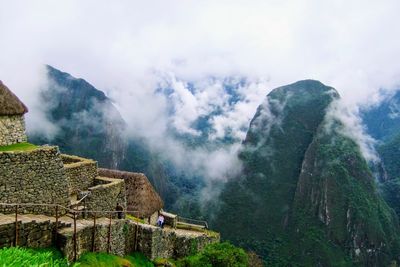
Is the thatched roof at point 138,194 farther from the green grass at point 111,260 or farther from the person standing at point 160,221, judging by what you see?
the green grass at point 111,260

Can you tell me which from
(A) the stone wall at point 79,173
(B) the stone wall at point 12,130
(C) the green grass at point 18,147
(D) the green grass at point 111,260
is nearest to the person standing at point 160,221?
(A) the stone wall at point 79,173

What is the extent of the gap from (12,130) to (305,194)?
112802 millimetres

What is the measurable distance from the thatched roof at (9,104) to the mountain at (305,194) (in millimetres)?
85904

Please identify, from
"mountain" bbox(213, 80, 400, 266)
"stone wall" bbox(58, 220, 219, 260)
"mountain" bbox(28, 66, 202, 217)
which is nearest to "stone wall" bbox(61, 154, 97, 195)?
"stone wall" bbox(58, 220, 219, 260)

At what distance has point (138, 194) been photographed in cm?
2517

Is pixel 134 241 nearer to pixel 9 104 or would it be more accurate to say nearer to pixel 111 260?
pixel 111 260

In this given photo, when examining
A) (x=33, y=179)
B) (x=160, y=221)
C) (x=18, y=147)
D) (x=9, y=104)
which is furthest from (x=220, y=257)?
(x=9, y=104)

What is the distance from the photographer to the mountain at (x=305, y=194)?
106 m

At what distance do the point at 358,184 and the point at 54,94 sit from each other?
251 feet

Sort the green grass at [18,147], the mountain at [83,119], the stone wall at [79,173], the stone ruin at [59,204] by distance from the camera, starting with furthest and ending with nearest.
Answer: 1. the mountain at [83,119]
2. the stone wall at [79,173]
3. the green grass at [18,147]
4. the stone ruin at [59,204]

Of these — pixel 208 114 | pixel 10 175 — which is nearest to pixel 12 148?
pixel 10 175

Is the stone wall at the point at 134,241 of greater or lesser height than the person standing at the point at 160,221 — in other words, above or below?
above

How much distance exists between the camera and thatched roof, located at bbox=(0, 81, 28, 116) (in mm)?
14367

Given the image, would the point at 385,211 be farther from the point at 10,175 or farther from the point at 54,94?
the point at 10,175
